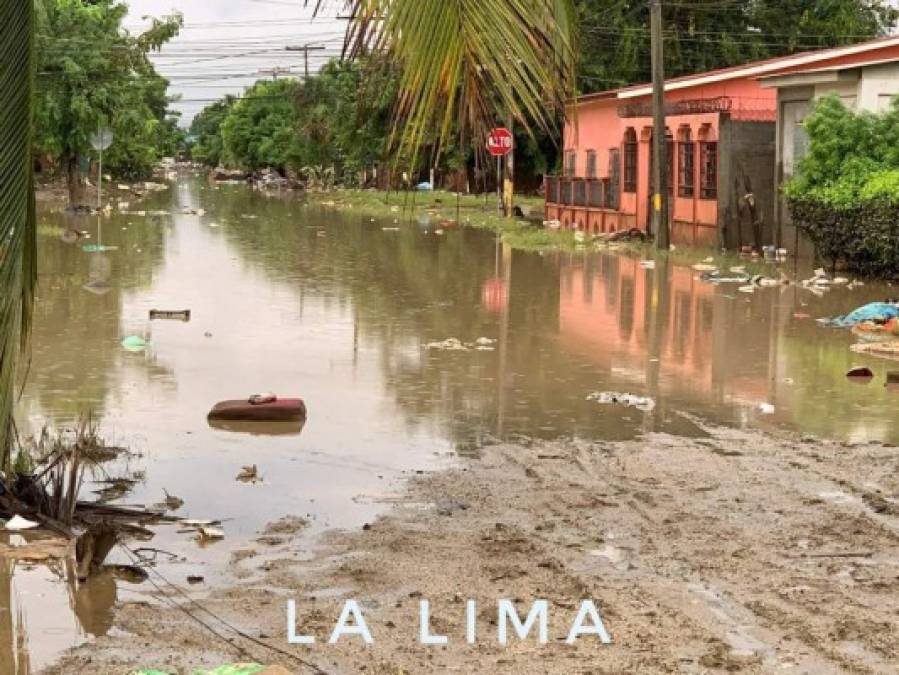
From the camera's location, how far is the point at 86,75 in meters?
38.0

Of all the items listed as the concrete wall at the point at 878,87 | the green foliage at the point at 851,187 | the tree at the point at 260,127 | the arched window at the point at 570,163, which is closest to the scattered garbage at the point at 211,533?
the green foliage at the point at 851,187

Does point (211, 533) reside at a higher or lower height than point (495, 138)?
lower

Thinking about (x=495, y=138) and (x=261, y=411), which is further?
(x=261, y=411)

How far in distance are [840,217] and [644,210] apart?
11.3 metres

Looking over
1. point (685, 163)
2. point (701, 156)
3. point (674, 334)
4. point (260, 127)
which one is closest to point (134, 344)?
point (674, 334)

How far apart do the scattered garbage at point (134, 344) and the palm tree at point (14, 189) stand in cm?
856

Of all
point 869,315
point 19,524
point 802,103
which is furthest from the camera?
point 802,103

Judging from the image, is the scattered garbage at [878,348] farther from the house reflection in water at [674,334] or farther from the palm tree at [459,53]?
the palm tree at [459,53]

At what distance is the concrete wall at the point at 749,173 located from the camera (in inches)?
1040

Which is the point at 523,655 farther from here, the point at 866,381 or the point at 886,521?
the point at 866,381

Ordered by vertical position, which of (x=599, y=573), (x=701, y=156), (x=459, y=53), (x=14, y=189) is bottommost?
(x=599, y=573)

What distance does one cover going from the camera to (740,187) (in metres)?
26.6

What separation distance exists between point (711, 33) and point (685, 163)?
22.2 metres

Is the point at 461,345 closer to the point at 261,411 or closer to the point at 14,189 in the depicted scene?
the point at 261,411
